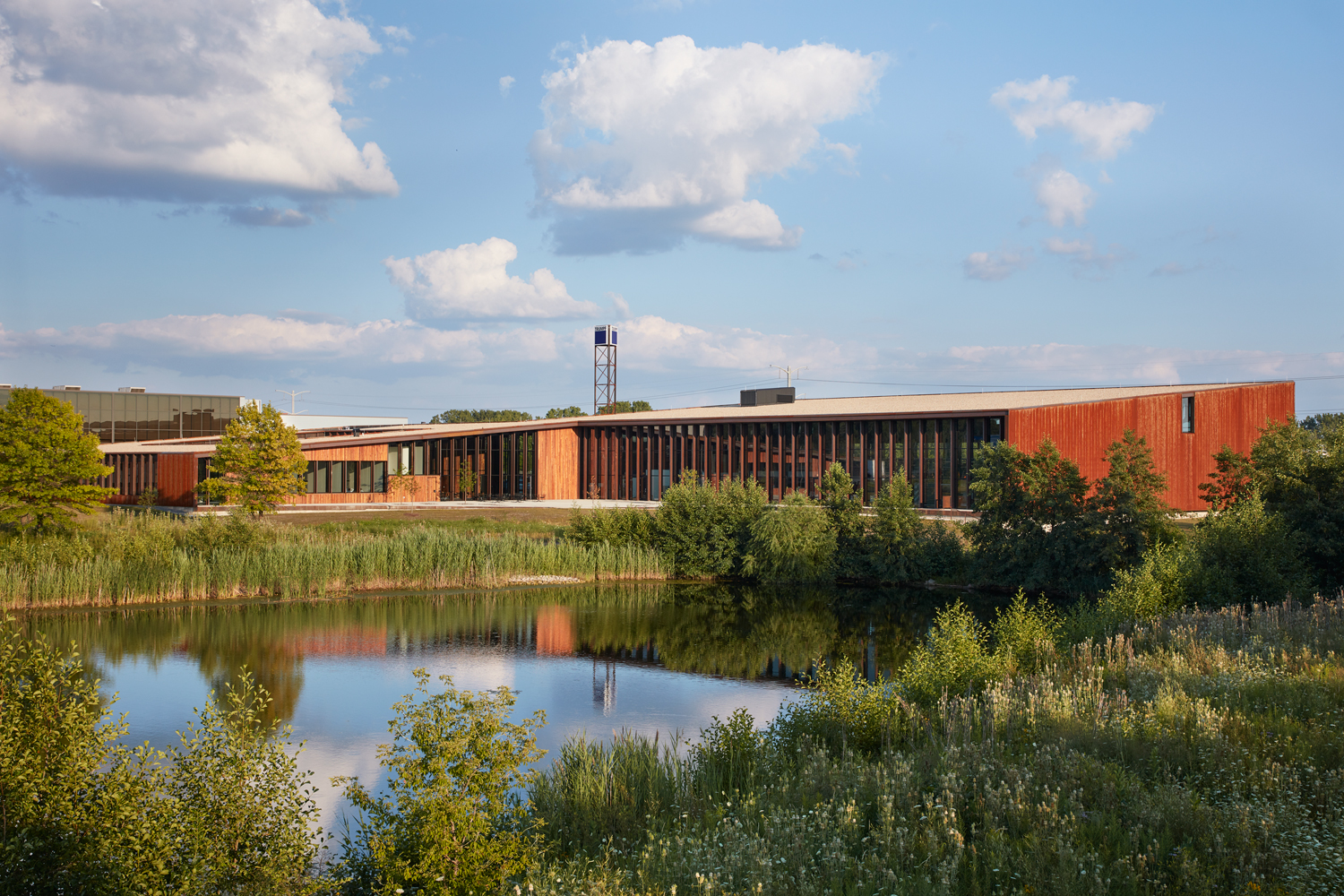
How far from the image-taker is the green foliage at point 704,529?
27.2 metres

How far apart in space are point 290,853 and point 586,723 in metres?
6.29

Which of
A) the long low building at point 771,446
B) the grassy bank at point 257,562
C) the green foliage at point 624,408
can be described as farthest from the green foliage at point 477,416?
the grassy bank at point 257,562

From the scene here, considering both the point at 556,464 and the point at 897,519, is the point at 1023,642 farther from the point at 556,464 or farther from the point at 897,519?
the point at 556,464

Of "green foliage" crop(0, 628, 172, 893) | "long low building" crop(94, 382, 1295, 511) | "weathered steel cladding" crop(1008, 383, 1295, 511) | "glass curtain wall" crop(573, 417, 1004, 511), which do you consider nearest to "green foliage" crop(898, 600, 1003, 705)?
"green foliage" crop(0, 628, 172, 893)

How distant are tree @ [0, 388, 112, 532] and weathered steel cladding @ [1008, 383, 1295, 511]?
2648 centimetres

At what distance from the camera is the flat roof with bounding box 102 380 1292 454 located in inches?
1304

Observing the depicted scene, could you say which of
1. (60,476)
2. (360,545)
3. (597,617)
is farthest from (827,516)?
(60,476)

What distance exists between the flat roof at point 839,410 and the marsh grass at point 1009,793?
2319 cm

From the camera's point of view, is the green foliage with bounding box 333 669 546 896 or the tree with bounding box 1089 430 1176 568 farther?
the tree with bounding box 1089 430 1176 568

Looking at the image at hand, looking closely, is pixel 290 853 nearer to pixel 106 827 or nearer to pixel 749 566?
pixel 106 827

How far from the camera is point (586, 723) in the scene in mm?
11578

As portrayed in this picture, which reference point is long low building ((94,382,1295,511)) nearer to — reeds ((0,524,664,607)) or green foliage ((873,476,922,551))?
green foliage ((873,476,922,551))

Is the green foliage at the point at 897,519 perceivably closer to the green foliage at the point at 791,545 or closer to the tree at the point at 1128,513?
the green foliage at the point at 791,545

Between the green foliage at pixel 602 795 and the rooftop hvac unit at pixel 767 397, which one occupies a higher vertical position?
the rooftop hvac unit at pixel 767 397
